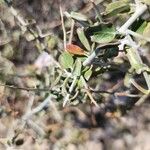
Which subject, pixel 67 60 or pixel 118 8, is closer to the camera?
pixel 118 8

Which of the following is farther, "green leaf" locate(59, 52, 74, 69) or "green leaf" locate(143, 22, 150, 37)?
"green leaf" locate(59, 52, 74, 69)

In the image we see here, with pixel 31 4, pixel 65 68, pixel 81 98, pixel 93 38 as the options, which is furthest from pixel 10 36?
pixel 93 38

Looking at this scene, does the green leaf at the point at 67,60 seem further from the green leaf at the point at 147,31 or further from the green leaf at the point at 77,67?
the green leaf at the point at 147,31

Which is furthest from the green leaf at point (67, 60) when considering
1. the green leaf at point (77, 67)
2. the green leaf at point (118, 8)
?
the green leaf at point (118, 8)

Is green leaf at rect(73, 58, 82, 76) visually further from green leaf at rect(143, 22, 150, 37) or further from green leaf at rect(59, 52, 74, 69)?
green leaf at rect(143, 22, 150, 37)

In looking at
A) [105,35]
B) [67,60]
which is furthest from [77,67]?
[105,35]

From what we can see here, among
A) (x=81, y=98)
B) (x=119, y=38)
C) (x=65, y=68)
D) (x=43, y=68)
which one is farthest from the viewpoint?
(x=43, y=68)

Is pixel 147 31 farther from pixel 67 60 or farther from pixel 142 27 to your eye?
pixel 67 60

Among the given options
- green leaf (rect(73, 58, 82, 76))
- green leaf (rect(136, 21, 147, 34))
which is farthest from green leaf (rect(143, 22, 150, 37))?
green leaf (rect(73, 58, 82, 76))

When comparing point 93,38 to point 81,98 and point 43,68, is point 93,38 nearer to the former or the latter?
point 81,98
